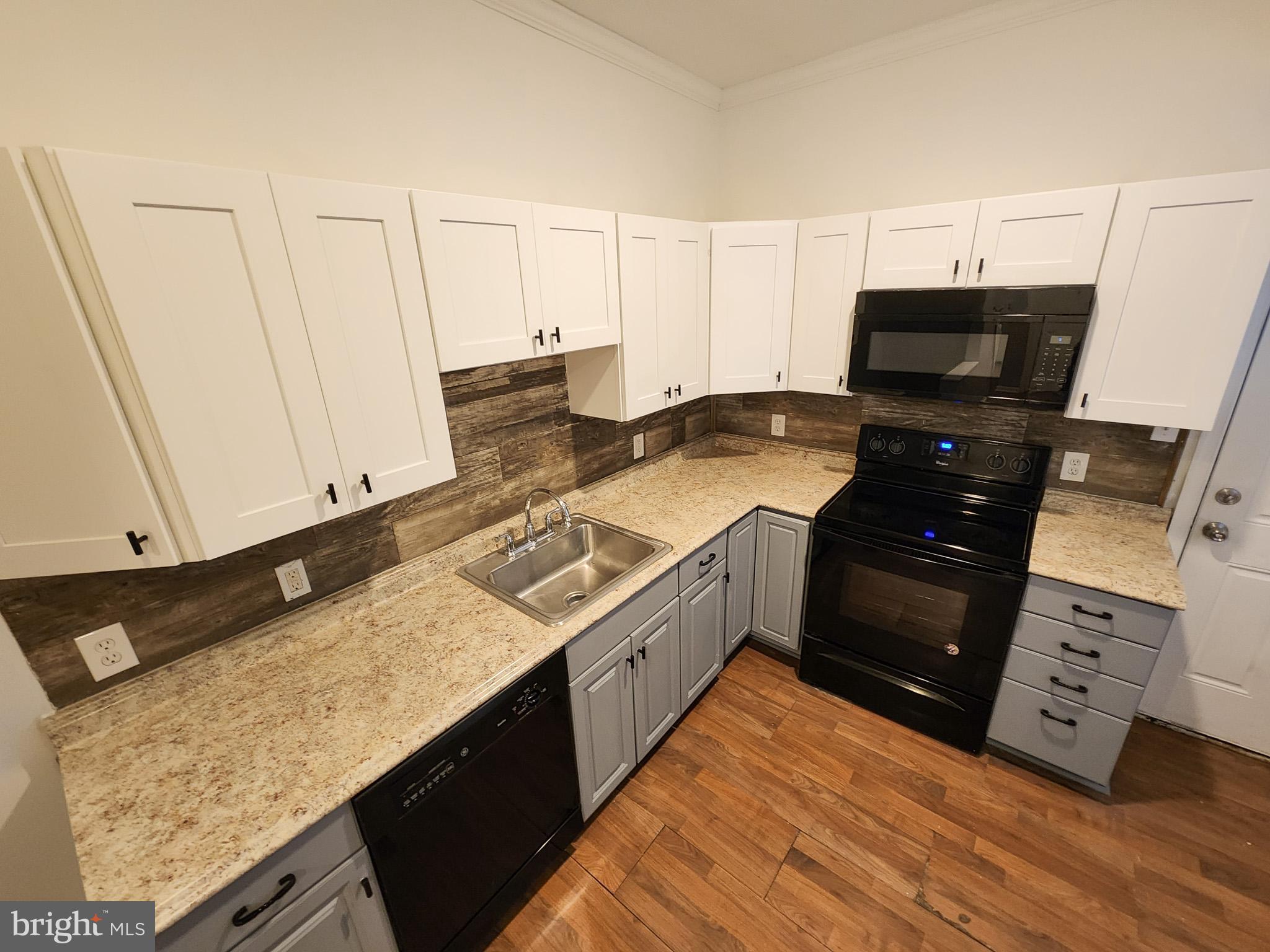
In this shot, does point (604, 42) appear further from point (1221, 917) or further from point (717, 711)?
point (1221, 917)

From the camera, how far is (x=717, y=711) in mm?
2295

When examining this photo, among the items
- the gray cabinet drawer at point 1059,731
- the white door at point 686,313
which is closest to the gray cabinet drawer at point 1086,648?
the gray cabinet drawer at point 1059,731

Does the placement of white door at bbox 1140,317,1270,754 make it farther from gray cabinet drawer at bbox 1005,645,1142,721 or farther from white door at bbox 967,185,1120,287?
white door at bbox 967,185,1120,287

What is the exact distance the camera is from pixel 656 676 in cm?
193

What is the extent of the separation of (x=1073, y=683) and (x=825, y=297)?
1764mm

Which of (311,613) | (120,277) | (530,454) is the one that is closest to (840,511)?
(530,454)

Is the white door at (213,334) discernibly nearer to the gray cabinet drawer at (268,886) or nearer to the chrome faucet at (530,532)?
the gray cabinet drawer at (268,886)

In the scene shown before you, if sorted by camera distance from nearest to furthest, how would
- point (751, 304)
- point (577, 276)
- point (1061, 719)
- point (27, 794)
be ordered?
point (27, 794) < point (577, 276) < point (1061, 719) < point (751, 304)

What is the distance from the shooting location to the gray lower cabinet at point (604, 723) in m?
1.61

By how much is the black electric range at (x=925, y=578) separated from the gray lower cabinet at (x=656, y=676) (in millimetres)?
699

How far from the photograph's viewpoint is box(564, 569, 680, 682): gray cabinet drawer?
1.52m

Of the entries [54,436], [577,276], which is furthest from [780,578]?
[54,436]

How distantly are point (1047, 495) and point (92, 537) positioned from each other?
3.07 m

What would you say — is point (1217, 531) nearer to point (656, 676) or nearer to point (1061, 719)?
point (1061, 719)
